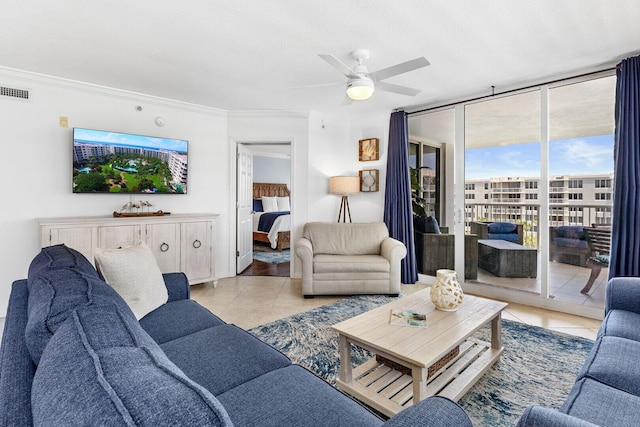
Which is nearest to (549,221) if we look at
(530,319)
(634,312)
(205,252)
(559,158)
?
(559,158)

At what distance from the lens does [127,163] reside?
146 inches

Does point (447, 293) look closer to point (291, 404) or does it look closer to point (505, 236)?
point (291, 404)

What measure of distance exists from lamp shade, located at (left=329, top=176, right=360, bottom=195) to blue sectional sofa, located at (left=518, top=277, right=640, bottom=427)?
10.5ft

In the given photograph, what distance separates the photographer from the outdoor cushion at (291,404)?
39.4 inches

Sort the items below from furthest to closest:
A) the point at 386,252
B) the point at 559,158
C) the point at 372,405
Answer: the point at 386,252, the point at 559,158, the point at 372,405

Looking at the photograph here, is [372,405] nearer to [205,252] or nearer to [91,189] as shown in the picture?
[205,252]

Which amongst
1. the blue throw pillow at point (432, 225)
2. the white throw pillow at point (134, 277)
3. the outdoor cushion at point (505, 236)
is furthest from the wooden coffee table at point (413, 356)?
the blue throw pillow at point (432, 225)

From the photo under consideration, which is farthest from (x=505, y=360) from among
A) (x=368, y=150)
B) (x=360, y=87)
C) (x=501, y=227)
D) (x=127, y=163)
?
(x=127, y=163)

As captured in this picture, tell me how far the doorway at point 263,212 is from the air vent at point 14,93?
233cm

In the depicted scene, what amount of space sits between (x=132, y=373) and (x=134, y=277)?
1.46 m

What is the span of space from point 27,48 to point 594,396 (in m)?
4.33

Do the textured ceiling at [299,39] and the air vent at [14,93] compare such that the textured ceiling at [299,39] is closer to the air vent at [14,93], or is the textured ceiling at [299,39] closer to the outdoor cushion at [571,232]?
the air vent at [14,93]

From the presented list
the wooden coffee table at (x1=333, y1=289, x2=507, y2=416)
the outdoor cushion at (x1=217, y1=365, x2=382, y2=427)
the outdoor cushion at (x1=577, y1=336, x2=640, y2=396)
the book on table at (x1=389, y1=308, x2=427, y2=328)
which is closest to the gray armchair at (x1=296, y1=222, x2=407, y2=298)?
the wooden coffee table at (x1=333, y1=289, x2=507, y2=416)

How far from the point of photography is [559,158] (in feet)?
11.0
